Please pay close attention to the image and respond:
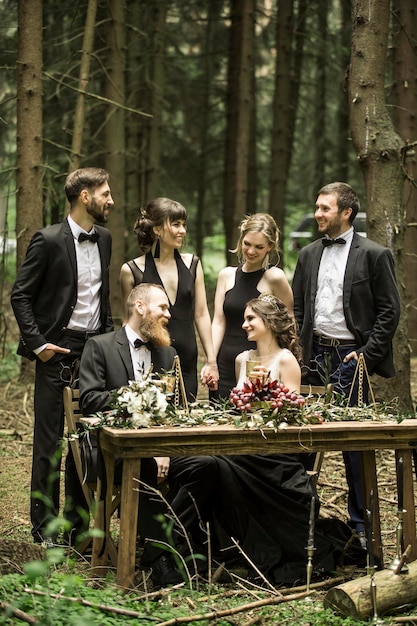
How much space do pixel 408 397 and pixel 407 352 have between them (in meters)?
0.46

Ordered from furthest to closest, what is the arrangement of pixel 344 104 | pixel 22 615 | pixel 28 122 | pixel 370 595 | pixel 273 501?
pixel 344 104, pixel 28 122, pixel 273 501, pixel 370 595, pixel 22 615

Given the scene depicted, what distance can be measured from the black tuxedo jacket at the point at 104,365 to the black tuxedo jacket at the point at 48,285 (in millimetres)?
492

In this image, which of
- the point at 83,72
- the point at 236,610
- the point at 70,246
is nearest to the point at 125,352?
the point at 70,246

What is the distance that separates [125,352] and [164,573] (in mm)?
1372

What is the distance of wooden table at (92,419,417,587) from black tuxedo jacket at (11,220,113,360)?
125 centimetres

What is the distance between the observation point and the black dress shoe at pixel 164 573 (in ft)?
17.8

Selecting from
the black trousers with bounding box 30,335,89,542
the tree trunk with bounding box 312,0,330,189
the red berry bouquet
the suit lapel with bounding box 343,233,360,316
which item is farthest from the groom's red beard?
the tree trunk with bounding box 312,0,330,189

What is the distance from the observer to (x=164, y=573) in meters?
5.47

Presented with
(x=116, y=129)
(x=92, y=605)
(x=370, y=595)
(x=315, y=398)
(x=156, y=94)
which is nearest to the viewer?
(x=92, y=605)

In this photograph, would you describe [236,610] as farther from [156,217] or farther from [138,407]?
[156,217]

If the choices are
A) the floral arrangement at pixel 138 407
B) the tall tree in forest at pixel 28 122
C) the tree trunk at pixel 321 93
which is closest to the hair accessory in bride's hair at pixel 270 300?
the floral arrangement at pixel 138 407

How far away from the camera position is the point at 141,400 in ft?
16.8

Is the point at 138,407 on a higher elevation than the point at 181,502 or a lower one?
higher

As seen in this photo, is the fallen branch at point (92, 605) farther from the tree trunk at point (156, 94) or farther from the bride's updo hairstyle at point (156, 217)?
the tree trunk at point (156, 94)
